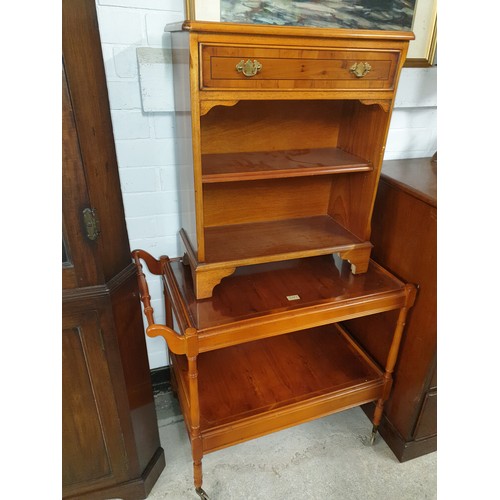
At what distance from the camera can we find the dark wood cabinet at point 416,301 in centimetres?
139

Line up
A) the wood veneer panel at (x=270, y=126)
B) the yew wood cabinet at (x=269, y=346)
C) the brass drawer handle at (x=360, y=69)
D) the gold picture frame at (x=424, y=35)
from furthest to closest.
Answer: the gold picture frame at (x=424, y=35) → the wood veneer panel at (x=270, y=126) → the yew wood cabinet at (x=269, y=346) → the brass drawer handle at (x=360, y=69)

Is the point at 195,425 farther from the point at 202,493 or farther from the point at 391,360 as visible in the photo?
the point at 391,360

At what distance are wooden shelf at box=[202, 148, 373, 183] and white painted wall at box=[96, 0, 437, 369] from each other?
0.18 meters

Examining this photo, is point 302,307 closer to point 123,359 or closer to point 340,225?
point 340,225

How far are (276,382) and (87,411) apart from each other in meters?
0.73

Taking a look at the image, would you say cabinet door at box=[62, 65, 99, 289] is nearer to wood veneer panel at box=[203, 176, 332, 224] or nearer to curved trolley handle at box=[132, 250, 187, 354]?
curved trolley handle at box=[132, 250, 187, 354]

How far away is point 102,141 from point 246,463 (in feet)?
4.71

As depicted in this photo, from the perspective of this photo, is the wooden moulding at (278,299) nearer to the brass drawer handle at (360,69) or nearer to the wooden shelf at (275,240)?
the wooden shelf at (275,240)

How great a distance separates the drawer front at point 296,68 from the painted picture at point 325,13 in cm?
37

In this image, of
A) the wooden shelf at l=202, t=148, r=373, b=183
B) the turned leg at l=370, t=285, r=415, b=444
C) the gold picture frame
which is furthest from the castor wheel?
the gold picture frame

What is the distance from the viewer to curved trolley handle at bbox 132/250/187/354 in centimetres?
113

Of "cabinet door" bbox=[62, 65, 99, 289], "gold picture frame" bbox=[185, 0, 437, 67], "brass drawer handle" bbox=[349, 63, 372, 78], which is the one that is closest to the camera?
"cabinet door" bbox=[62, 65, 99, 289]

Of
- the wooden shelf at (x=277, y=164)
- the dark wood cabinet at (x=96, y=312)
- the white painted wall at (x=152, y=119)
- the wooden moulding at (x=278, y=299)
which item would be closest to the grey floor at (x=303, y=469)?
the dark wood cabinet at (x=96, y=312)

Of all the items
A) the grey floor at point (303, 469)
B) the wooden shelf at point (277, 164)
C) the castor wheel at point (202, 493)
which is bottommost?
the grey floor at point (303, 469)
